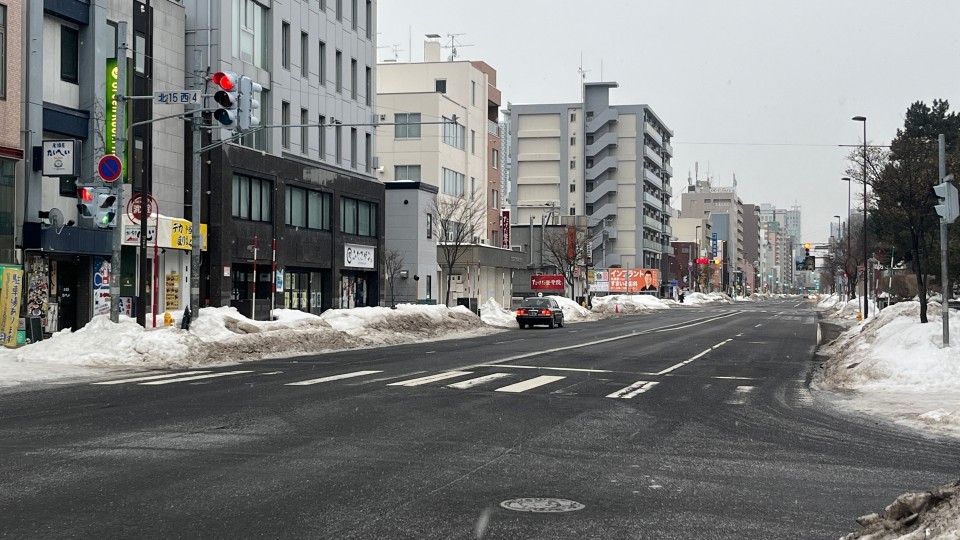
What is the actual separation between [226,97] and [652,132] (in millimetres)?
120996

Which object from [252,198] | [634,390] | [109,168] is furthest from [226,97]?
[252,198]

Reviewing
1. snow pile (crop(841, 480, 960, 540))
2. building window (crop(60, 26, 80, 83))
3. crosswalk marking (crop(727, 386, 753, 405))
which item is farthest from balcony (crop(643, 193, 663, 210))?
snow pile (crop(841, 480, 960, 540))

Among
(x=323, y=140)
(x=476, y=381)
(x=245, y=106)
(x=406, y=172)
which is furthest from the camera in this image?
(x=406, y=172)

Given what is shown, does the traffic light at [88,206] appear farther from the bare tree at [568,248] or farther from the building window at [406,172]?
the bare tree at [568,248]

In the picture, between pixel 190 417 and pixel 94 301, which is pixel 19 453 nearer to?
pixel 190 417

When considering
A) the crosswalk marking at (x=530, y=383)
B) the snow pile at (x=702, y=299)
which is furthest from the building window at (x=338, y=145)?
the snow pile at (x=702, y=299)

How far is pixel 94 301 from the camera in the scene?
3100 centimetres

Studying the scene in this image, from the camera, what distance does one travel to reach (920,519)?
18.1 feet

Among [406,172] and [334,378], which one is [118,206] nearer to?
[334,378]

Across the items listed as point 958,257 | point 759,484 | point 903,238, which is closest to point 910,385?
point 759,484

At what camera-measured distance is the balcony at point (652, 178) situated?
13350cm

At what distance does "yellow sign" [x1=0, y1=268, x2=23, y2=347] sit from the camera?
2364cm

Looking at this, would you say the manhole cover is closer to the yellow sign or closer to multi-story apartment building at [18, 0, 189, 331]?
multi-story apartment building at [18, 0, 189, 331]

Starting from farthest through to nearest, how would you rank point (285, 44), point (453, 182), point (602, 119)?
point (602, 119) < point (453, 182) < point (285, 44)
